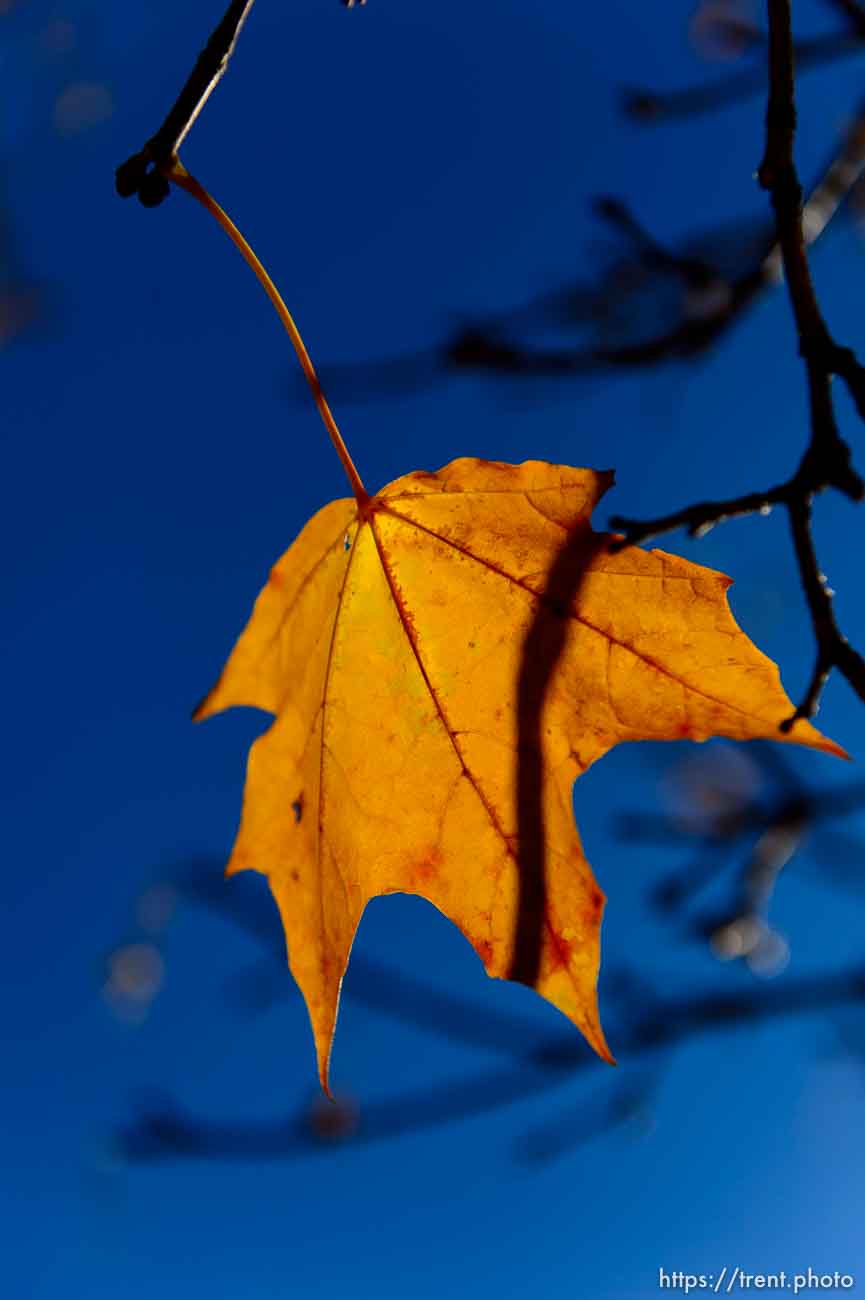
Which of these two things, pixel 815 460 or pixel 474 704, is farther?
pixel 474 704

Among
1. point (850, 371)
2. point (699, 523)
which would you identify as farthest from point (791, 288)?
point (699, 523)

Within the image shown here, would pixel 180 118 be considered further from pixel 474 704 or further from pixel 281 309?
pixel 474 704

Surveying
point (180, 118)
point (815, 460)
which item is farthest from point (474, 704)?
point (180, 118)

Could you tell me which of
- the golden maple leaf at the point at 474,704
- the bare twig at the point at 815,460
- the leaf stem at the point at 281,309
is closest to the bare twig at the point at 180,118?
the leaf stem at the point at 281,309

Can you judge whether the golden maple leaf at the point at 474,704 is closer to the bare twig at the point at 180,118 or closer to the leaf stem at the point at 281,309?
the leaf stem at the point at 281,309

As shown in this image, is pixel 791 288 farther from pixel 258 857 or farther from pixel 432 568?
pixel 258 857

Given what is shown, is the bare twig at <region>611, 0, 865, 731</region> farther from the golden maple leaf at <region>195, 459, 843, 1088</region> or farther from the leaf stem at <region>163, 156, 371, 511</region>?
the leaf stem at <region>163, 156, 371, 511</region>
